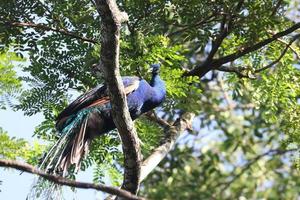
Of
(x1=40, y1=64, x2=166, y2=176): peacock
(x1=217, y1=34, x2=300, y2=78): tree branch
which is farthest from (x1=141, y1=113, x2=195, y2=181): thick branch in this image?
(x1=217, y1=34, x2=300, y2=78): tree branch

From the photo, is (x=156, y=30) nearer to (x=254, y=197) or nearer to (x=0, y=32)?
(x=0, y=32)

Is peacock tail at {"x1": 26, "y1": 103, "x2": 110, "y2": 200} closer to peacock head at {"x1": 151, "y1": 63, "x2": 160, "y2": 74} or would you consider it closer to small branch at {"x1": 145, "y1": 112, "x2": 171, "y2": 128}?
peacock head at {"x1": 151, "y1": 63, "x2": 160, "y2": 74}

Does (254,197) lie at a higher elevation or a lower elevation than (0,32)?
lower

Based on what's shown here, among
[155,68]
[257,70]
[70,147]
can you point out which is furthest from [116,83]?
[257,70]

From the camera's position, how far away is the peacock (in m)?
3.83

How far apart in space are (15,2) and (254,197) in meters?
5.93

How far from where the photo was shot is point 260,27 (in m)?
4.34

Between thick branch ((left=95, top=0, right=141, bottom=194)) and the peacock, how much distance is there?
1.51 ft

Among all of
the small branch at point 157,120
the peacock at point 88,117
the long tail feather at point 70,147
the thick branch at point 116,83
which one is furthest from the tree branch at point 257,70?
the thick branch at point 116,83

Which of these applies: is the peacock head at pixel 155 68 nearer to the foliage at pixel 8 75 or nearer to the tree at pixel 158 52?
the tree at pixel 158 52

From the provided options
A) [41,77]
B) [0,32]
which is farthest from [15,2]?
[41,77]

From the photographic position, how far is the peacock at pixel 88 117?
383 centimetres

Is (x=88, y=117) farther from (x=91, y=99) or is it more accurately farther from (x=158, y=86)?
(x=158, y=86)

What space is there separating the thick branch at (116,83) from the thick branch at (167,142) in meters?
0.58
